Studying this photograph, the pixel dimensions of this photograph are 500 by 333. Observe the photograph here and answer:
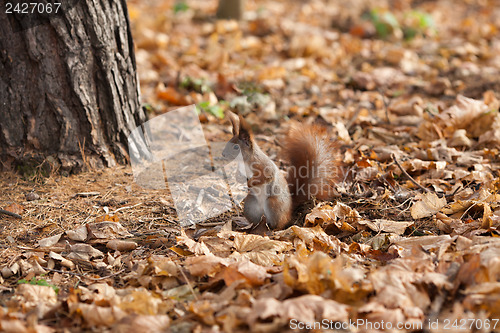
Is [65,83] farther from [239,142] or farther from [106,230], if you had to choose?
[239,142]

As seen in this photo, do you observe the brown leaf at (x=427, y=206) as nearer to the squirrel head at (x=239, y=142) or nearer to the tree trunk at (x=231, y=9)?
the squirrel head at (x=239, y=142)

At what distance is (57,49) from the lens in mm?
2973

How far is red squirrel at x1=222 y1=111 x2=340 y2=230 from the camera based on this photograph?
9.16ft

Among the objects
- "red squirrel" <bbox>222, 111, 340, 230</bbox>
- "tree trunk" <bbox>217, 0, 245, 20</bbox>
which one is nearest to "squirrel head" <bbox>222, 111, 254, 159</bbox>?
"red squirrel" <bbox>222, 111, 340, 230</bbox>

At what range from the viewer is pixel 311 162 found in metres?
3.00

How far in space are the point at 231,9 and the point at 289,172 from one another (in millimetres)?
5114

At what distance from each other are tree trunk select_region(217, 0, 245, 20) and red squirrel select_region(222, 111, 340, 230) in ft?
16.4

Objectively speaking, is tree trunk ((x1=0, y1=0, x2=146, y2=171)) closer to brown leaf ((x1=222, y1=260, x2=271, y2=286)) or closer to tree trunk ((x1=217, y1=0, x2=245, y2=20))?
brown leaf ((x1=222, y1=260, x2=271, y2=286))

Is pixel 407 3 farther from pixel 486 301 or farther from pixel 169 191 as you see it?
pixel 486 301

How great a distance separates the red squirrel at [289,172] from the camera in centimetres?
279

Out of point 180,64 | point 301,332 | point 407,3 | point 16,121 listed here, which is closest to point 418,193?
point 301,332

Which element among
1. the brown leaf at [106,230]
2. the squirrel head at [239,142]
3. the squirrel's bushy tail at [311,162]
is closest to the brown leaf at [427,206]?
the squirrel's bushy tail at [311,162]

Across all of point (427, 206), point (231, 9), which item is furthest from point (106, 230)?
point (231, 9)

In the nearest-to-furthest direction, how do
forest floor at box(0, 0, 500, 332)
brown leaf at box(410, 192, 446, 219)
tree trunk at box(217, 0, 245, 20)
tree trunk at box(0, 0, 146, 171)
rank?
1. forest floor at box(0, 0, 500, 332)
2. brown leaf at box(410, 192, 446, 219)
3. tree trunk at box(0, 0, 146, 171)
4. tree trunk at box(217, 0, 245, 20)
